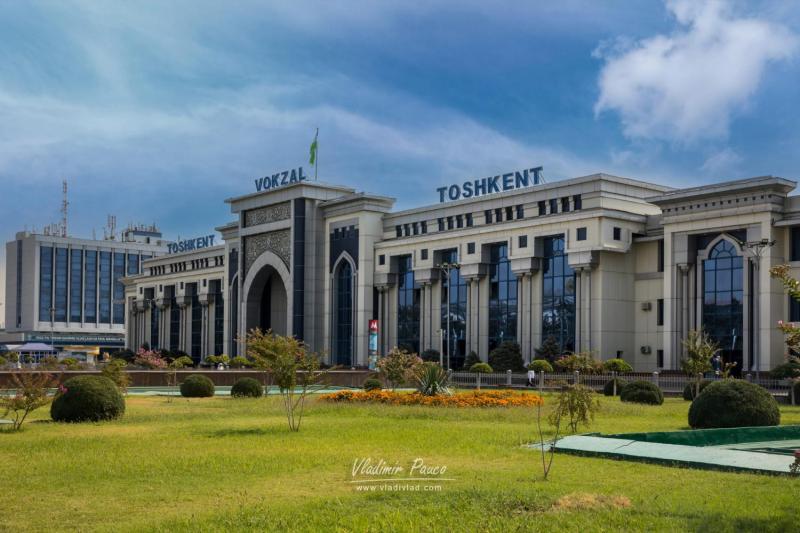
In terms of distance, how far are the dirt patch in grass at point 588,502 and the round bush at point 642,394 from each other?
2546cm


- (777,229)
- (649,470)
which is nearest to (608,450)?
(649,470)

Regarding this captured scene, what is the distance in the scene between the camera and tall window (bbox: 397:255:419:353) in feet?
257

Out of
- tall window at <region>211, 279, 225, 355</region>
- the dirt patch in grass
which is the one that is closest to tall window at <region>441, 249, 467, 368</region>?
tall window at <region>211, 279, 225, 355</region>

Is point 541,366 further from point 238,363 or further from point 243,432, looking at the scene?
point 243,432

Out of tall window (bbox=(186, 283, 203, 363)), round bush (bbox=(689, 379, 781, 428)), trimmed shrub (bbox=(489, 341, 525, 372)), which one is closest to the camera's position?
round bush (bbox=(689, 379, 781, 428))

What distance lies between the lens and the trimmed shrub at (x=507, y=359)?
214 ft

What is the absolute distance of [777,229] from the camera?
53.4 m

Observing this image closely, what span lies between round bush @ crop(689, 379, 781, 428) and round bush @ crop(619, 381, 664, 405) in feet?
41.3

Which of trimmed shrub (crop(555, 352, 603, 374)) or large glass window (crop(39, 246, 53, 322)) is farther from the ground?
large glass window (crop(39, 246, 53, 322))

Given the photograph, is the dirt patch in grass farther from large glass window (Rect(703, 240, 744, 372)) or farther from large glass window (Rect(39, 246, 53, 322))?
large glass window (Rect(39, 246, 53, 322))

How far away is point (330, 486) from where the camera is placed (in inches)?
597

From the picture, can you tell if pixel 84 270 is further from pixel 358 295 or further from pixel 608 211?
pixel 608 211

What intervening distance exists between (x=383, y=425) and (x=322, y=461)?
27.8ft
